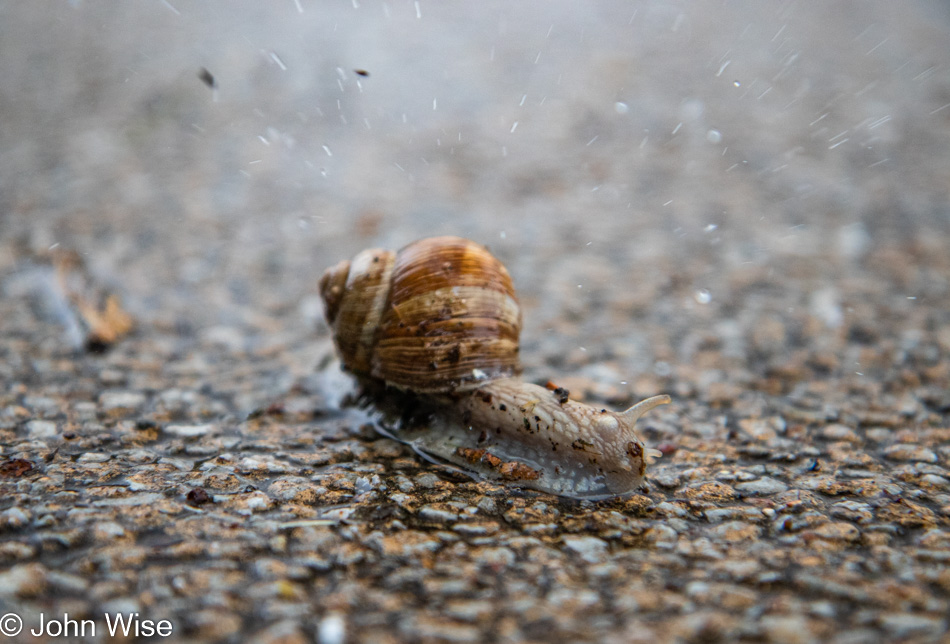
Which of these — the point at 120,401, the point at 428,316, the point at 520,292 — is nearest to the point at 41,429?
the point at 120,401

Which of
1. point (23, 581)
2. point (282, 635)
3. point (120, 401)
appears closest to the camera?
point (282, 635)

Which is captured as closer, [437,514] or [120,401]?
[437,514]

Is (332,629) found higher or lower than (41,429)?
lower

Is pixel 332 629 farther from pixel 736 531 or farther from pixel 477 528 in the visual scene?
pixel 736 531

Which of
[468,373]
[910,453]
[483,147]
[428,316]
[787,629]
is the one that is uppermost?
[483,147]

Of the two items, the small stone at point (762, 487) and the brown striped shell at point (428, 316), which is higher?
the brown striped shell at point (428, 316)

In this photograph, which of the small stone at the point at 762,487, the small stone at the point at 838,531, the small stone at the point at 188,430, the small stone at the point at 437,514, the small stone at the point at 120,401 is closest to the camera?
the small stone at the point at 838,531

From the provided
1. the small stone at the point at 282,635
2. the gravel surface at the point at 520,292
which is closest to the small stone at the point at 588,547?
the gravel surface at the point at 520,292

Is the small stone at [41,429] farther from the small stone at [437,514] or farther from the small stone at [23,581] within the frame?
the small stone at [437,514]
